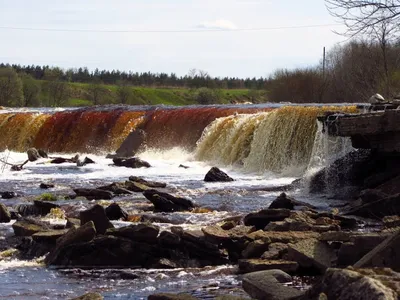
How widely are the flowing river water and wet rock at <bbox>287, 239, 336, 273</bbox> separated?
2.78 ft

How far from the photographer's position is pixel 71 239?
11578 millimetres

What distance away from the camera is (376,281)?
611 centimetres

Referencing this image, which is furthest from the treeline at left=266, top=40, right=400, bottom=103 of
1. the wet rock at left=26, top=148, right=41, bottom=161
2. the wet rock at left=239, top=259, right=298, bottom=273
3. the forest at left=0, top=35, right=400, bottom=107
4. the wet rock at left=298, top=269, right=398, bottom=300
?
the wet rock at left=298, top=269, right=398, bottom=300

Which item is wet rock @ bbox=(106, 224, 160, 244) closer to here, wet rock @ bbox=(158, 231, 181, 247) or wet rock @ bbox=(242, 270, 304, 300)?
wet rock @ bbox=(158, 231, 181, 247)

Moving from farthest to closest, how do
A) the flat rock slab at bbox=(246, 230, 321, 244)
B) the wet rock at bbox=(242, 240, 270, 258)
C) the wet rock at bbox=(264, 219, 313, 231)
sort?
the wet rock at bbox=(264, 219, 313, 231) → the flat rock slab at bbox=(246, 230, 321, 244) → the wet rock at bbox=(242, 240, 270, 258)

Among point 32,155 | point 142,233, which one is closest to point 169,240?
point 142,233

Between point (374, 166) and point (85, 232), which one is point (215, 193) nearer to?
point (374, 166)

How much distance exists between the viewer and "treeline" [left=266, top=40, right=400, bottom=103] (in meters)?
40.4

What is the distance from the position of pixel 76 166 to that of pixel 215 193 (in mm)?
11153

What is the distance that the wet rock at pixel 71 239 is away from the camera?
1155 cm

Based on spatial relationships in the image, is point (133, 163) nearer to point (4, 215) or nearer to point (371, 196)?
point (4, 215)

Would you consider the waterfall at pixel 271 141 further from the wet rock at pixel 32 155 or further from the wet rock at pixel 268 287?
the wet rock at pixel 268 287

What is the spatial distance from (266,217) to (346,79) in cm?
3665

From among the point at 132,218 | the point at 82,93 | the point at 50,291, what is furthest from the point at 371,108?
the point at 82,93
